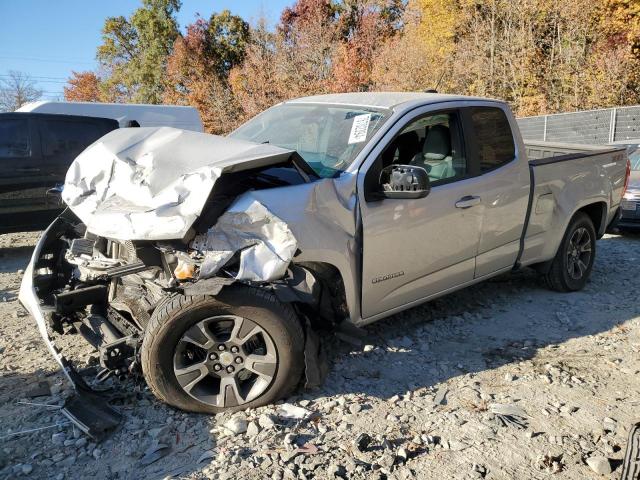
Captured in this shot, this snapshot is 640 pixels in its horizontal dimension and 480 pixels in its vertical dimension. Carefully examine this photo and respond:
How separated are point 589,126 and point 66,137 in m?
15.1

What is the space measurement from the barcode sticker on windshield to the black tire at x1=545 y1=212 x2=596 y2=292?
2.68 metres

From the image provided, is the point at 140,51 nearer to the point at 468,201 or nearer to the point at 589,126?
the point at 589,126

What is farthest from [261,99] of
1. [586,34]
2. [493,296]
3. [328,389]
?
[328,389]

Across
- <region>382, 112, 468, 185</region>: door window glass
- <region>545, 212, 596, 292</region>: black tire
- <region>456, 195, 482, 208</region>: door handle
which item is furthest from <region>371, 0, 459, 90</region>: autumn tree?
<region>456, 195, 482, 208</region>: door handle

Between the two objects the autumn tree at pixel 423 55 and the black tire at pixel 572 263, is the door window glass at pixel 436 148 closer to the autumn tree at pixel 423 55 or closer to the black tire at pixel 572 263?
the black tire at pixel 572 263

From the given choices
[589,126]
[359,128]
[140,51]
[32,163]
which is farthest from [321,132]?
[140,51]

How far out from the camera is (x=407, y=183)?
3385 mm

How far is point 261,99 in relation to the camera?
82.0ft

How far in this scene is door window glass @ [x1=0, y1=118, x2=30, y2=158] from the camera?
696 centimetres

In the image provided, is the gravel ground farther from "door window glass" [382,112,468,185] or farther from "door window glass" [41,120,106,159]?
"door window glass" [41,120,106,159]

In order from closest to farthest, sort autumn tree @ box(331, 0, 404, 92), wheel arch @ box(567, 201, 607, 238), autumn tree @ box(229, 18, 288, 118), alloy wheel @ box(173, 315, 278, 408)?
alloy wheel @ box(173, 315, 278, 408) → wheel arch @ box(567, 201, 607, 238) → autumn tree @ box(331, 0, 404, 92) → autumn tree @ box(229, 18, 288, 118)

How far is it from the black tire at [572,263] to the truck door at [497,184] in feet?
2.84

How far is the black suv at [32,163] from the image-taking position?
6.95 metres

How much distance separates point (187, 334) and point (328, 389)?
1002mm
